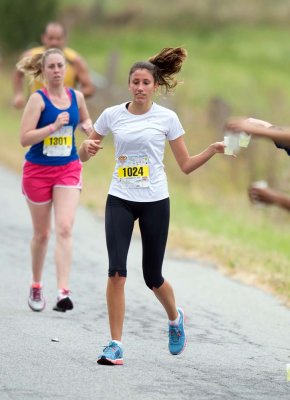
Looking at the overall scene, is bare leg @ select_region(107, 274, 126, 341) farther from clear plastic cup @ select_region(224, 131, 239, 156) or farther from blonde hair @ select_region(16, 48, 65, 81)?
blonde hair @ select_region(16, 48, 65, 81)

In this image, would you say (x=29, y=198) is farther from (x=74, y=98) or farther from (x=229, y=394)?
(x=229, y=394)

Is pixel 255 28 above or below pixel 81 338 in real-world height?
above

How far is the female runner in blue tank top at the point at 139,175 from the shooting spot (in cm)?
819

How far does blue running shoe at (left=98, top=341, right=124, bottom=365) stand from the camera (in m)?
7.91

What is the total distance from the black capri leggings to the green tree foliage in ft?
125

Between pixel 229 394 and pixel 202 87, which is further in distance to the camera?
pixel 202 87

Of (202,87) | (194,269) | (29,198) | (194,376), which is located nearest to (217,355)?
(194,376)

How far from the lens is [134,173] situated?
825 cm

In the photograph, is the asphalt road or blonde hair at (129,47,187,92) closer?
the asphalt road

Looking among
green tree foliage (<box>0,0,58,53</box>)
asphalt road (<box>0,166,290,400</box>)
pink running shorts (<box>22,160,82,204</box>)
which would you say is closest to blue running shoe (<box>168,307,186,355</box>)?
asphalt road (<box>0,166,290,400</box>)

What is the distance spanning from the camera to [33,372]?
24.7 ft

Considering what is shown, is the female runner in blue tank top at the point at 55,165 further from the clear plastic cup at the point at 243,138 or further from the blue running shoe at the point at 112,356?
the clear plastic cup at the point at 243,138

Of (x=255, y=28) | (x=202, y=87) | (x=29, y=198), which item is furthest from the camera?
(x=255, y=28)

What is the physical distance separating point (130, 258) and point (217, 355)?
5100 millimetres
